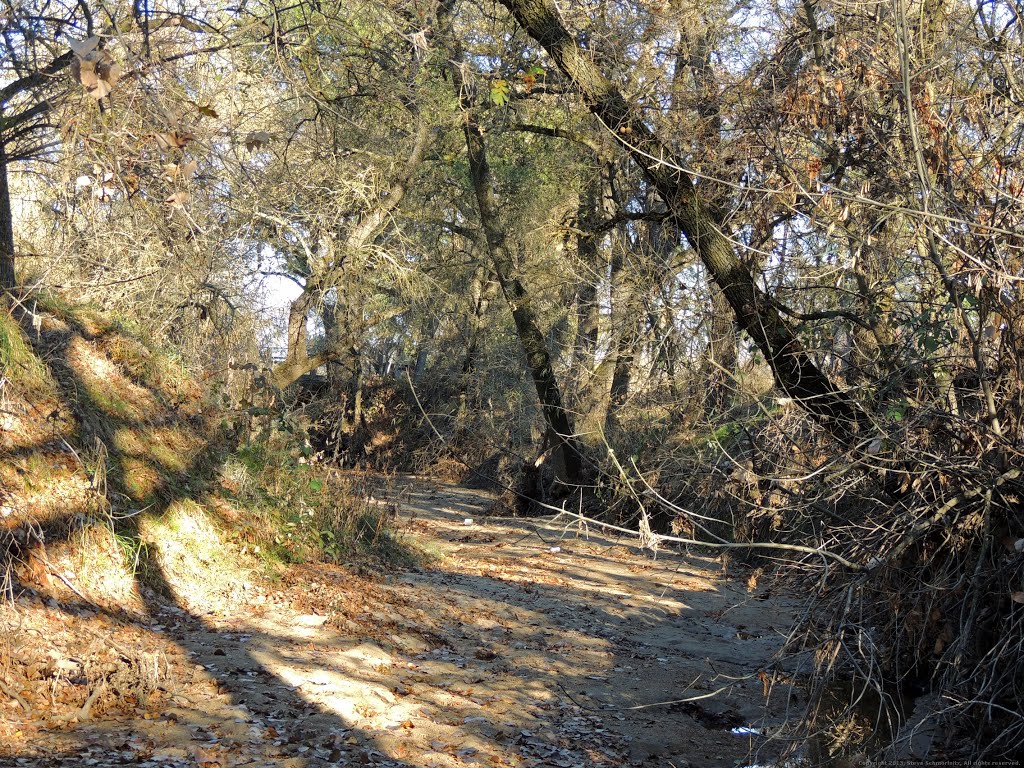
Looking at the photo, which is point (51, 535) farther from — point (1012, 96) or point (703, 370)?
point (1012, 96)

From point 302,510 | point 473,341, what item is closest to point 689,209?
point 302,510

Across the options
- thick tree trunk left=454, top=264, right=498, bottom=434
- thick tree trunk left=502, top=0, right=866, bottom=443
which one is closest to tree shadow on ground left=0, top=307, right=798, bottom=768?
thick tree trunk left=502, top=0, right=866, bottom=443

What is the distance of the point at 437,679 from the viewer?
7.16 metres

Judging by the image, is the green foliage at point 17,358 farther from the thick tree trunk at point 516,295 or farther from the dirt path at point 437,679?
the thick tree trunk at point 516,295

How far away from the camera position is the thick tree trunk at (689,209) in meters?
7.44

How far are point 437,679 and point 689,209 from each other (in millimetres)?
4519

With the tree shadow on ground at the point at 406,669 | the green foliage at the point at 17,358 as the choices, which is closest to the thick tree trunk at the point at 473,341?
the tree shadow on ground at the point at 406,669

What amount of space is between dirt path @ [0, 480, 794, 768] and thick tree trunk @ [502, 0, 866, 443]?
6.19ft

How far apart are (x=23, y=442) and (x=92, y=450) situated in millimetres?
569

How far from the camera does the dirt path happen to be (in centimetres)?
542

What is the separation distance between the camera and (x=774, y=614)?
35.2 feet

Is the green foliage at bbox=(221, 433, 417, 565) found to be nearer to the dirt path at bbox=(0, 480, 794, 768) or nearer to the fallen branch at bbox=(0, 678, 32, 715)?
the dirt path at bbox=(0, 480, 794, 768)

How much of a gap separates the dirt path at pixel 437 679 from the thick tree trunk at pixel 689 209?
189 cm

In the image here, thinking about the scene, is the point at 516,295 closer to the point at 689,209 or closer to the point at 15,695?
the point at 689,209
